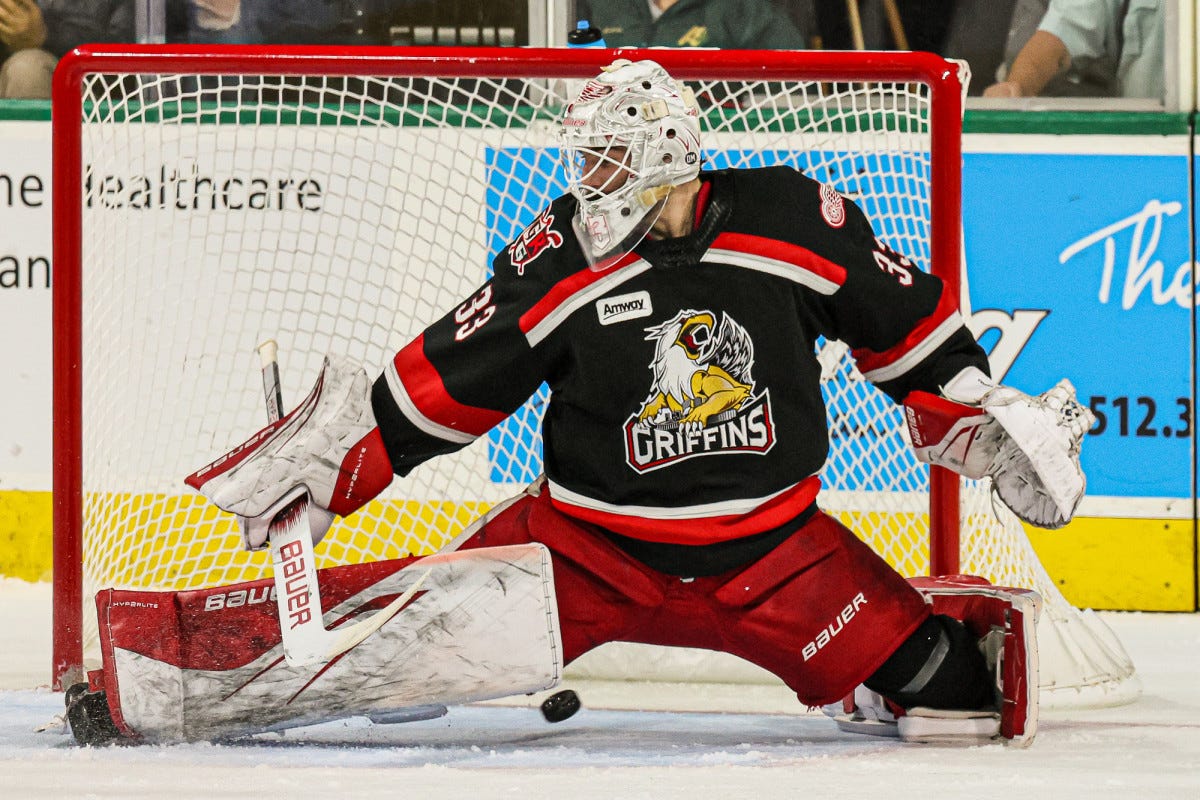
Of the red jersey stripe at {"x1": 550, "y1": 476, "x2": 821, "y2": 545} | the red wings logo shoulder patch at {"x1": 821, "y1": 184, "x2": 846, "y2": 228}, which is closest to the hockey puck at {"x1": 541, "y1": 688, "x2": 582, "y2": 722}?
the red jersey stripe at {"x1": 550, "y1": 476, "x2": 821, "y2": 545}

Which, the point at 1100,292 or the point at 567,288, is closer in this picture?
the point at 567,288

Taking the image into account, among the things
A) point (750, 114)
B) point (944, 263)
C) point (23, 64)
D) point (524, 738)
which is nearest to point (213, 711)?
point (524, 738)

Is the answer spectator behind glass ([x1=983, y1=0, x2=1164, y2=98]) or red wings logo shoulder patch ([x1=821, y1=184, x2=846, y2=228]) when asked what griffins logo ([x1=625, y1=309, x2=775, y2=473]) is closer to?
red wings logo shoulder patch ([x1=821, y1=184, x2=846, y2=228])

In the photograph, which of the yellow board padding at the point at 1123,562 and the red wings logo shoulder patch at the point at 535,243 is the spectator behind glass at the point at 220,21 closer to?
the red wings logo shoulder patch at the point at 535,243

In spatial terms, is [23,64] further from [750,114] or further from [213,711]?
[213,711]

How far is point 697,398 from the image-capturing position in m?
2.24

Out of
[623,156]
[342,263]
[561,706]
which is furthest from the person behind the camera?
[342,263]

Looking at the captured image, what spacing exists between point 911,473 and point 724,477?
1.05 metres

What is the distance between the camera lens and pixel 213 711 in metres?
2.23

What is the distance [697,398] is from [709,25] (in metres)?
1.94

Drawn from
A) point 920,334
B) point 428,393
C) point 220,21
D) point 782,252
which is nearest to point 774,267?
point 782,252

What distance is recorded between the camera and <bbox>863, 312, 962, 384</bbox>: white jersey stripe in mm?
2318

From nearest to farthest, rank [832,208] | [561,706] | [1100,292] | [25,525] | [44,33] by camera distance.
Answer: [832,208]
[561,706]
[1100,292]
[25,525]
[44,33]

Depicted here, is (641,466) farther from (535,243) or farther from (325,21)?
(325,21)
